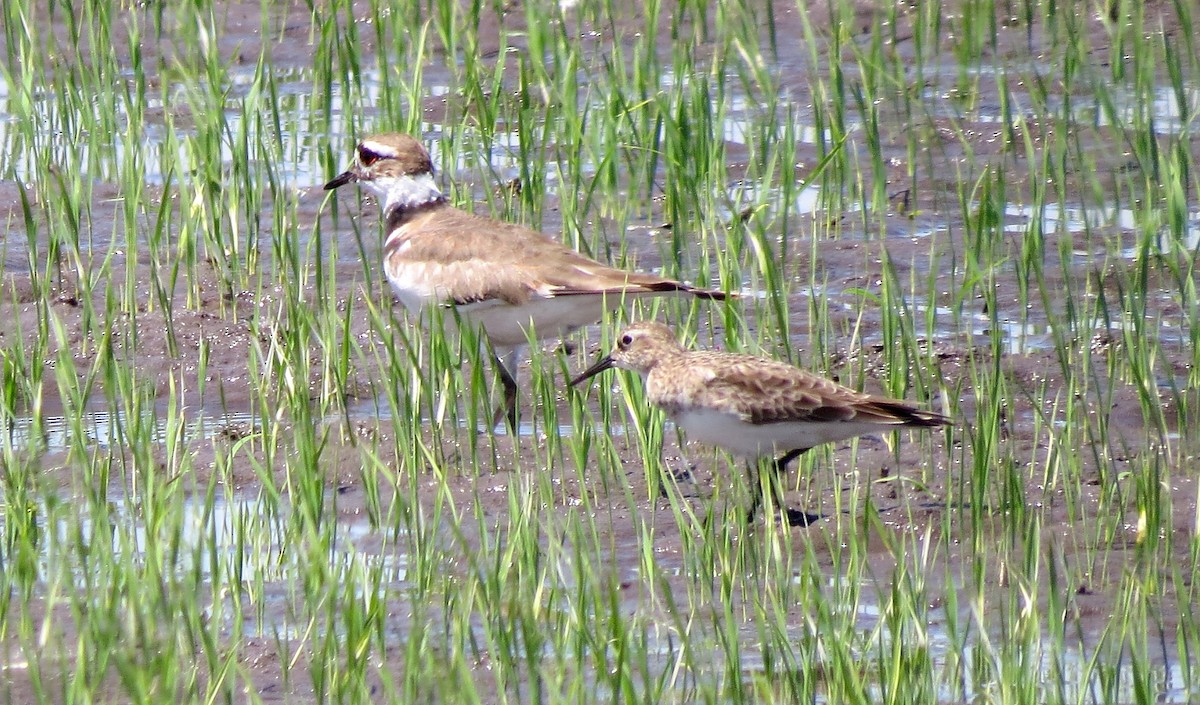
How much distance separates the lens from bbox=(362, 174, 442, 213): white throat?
7.88 meters

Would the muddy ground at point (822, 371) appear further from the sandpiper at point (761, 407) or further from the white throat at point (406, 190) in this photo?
the white throat at point (406, 190)

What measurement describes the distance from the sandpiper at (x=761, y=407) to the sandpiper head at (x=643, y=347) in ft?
0.13

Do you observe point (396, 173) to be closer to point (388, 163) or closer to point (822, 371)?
point (388, 163)

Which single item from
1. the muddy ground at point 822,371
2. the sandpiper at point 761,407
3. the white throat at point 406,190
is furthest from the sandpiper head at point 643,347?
the white throat at point 406,190

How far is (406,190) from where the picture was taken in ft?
25.9

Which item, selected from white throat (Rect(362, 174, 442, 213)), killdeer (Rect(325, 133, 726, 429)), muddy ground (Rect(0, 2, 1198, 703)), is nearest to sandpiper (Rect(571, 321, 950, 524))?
muddy ground (Rect(0, 2, 1198, 703))

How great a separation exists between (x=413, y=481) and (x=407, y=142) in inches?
109

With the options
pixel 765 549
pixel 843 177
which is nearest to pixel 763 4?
pixel 843 177

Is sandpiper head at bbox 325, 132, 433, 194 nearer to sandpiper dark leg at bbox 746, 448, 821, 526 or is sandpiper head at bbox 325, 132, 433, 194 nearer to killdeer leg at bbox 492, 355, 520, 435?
killdeer leg at bbox 492, 355, 520, 435

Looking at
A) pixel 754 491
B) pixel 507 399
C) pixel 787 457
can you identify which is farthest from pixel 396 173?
pixel 754 491

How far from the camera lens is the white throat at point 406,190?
7.88 m

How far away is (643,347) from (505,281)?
2.67 ft

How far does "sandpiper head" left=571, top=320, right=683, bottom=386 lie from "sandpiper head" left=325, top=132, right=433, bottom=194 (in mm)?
1691

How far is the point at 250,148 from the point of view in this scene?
10.1m
